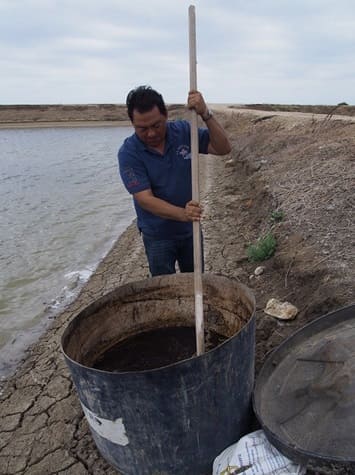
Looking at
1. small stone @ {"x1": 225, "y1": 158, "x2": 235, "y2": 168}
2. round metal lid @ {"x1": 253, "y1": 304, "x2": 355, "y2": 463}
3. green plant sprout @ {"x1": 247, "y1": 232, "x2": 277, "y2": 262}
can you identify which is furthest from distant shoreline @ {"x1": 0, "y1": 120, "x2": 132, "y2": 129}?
round metal lid @ {"x1": 253, "y1": 304, "x2": 355, "y2": 463}

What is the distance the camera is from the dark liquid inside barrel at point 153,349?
2.54 metres

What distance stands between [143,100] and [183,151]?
1.35ft

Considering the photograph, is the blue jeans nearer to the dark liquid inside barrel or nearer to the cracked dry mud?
the dark liquid inside barrel

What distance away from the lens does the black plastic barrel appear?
5.44 ft

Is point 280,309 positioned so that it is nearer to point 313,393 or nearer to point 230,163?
point 313,393

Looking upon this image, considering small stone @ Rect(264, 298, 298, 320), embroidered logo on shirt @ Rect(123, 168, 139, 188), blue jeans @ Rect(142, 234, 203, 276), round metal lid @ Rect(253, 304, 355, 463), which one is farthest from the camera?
small stone @ Rect(264, 298, 298, 320)

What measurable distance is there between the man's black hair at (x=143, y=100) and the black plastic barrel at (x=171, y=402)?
1035 millimetres

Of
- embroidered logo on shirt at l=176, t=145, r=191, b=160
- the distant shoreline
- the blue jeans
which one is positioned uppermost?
embroidered logo on shirt at l=176, t=145, r=191, b=160

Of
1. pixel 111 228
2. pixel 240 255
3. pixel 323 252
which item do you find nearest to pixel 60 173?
pixel 111 228

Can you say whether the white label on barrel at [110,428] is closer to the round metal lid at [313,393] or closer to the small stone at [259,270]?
the round metal lid at [313,393]

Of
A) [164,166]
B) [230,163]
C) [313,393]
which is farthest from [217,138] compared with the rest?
[230,163]

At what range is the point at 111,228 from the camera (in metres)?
7.96

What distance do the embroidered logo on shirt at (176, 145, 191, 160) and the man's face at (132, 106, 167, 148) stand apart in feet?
0.43

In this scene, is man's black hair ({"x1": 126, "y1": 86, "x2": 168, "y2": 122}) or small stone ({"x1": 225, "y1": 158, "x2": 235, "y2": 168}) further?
small stone ({"x1": 225, "y1": 158, "x2": 235, "y2": 168})
